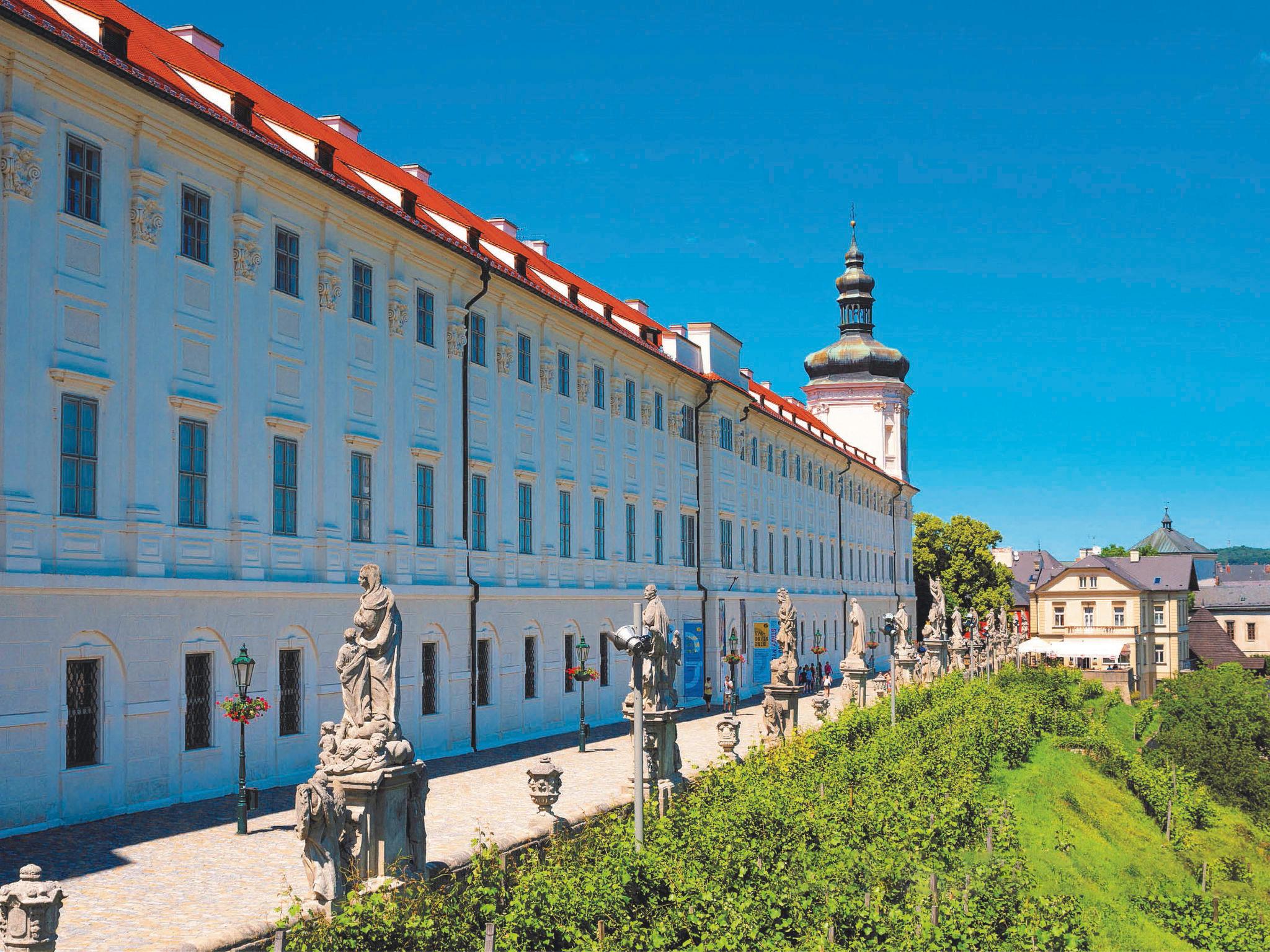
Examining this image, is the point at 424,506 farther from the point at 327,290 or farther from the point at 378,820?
the point at 378,820

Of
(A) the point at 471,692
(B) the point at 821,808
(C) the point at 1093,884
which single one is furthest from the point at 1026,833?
(A) the point at 471,692

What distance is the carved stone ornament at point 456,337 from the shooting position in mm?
29578

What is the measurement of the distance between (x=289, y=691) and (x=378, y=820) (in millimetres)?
11645

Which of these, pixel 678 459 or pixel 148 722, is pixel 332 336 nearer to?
pixel 148 722

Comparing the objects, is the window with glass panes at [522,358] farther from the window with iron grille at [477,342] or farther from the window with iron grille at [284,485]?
the window with iron grille at [284,485]

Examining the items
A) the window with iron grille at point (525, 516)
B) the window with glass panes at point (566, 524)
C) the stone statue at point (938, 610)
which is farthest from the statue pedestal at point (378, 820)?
the stone statue at point (938, 610)

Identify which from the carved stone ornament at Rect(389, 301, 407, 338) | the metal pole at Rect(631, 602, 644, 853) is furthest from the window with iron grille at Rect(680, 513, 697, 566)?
the metal pole at Rect(631, 602, 644, 853)

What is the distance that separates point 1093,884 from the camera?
2533 centimetres

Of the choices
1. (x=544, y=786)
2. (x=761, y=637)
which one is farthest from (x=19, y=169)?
(x=761, y=637)

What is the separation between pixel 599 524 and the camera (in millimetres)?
37906

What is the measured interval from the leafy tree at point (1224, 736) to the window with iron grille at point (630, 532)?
96.7 feet

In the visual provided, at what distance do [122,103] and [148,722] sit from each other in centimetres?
1003

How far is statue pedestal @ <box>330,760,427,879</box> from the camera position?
1235cm

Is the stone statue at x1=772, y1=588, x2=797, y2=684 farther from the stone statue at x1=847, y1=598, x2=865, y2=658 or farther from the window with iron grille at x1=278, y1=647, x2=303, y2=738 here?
the window with iron grille at x1=278, y1=647, x2=303, y2=738
